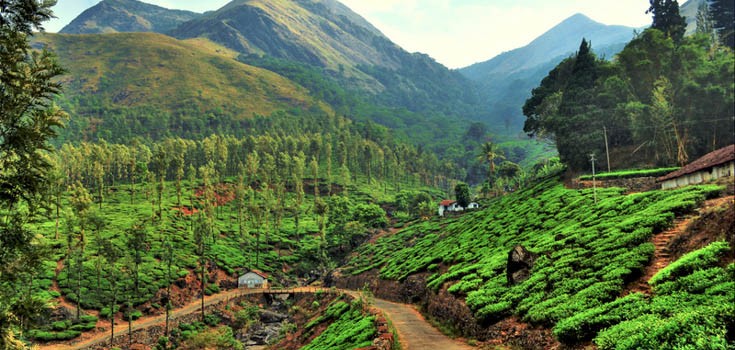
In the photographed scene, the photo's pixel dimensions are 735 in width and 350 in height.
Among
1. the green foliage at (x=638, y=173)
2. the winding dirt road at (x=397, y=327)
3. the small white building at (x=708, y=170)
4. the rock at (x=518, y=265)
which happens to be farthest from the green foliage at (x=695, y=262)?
the green foliage at (x=638, y=173)

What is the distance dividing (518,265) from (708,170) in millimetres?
24092

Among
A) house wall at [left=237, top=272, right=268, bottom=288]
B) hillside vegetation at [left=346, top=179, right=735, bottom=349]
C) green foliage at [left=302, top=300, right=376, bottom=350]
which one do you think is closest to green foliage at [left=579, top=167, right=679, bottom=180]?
hillside vegetation at [left=346, top=179, right=735, bottom=349]

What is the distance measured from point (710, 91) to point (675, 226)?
1666 inches

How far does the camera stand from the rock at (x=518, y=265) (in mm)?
30052

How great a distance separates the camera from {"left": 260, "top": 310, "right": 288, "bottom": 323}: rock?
72.6 metres

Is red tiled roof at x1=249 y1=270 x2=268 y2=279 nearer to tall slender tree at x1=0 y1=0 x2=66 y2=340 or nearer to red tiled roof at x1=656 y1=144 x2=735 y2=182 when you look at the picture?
tall slender tree at x1=0 y1=0 x2=66 y2=340

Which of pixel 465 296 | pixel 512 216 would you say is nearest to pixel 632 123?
pixel 512 216

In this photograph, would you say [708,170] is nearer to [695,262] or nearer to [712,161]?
[712,161]

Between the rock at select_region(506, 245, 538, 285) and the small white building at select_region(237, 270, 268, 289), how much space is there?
69570 millimetres

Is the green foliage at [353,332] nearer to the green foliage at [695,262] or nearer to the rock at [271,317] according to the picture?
the green foliage at [695,262]

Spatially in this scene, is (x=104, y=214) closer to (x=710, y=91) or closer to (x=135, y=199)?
(x=135, y=199)

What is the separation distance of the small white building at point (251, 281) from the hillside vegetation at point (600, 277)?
48138 millimetres

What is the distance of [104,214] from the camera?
3967 inches

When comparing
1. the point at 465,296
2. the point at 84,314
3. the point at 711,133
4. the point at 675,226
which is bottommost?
the point at 84,314
